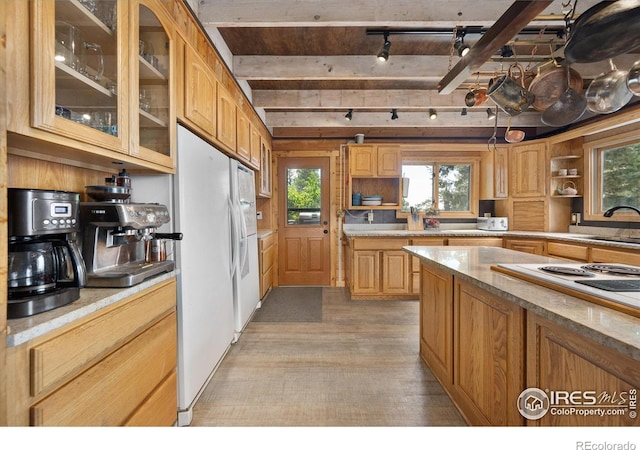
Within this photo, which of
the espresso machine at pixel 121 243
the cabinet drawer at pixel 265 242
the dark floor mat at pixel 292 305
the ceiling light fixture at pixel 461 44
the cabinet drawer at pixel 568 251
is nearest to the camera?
the espresso machine at pixel 121 243

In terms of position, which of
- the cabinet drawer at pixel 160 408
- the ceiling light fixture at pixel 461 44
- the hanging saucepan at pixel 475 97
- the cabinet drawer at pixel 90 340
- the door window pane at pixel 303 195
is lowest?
the cabinet drawer at pixel 160 408

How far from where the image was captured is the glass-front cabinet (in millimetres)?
904

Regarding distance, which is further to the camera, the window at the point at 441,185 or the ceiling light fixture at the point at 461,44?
the window at the point at 441,185

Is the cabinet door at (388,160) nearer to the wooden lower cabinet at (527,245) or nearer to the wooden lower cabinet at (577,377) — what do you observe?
the wooden lower cabinet at (527,245)

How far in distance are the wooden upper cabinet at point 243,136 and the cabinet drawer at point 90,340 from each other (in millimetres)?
1763

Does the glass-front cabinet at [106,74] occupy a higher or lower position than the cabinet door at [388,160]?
lower

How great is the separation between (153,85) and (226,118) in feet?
3.04

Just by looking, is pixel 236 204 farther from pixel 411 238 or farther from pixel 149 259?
pixel 411 238

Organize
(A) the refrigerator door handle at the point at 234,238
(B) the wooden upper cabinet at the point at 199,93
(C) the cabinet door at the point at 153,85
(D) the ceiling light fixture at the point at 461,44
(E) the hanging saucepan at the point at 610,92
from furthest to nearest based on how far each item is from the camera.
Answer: (A) the refrigerator door handle at the point at 234,238, (D) the ceiling light fixture at the point at 461,44, (B) the wooden upper cabinet at the point at 199,93, (E) the hanging saucepan at the point at 610,92, (C) the cabinet door at the point at 153,85

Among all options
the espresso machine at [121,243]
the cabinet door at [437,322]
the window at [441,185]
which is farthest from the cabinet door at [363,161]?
the espresso machine at [121,243]

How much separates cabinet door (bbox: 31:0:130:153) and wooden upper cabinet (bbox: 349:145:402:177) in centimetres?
343

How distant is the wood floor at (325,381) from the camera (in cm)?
167

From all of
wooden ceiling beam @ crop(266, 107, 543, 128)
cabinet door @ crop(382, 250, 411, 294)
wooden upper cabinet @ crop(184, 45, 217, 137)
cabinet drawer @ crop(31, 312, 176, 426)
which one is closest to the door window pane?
wooden ceiling beam @ crop(266, 107, 543, 128)

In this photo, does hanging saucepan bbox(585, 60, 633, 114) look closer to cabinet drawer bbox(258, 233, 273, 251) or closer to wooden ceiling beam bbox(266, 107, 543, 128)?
wooden ceiling beam bbox(266, 107, 543, 128)
